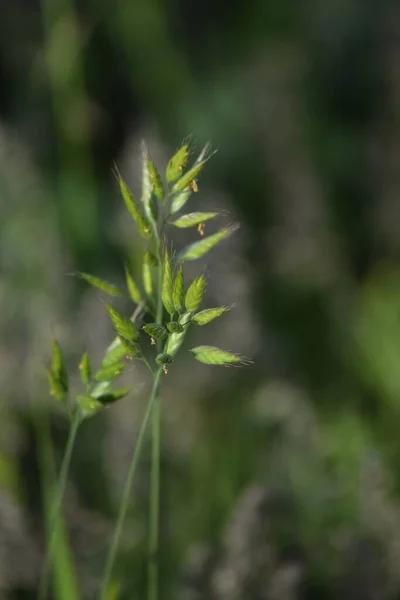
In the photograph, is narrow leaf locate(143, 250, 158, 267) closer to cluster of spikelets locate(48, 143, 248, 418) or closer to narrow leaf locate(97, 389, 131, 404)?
cluster of spikelets locate(48, 143, 248, 418)

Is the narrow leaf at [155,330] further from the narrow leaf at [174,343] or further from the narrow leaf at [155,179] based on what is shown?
the narrow leaf at [155,179]

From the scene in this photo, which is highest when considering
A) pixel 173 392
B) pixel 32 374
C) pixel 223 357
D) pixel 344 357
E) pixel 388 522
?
pixel 223 357

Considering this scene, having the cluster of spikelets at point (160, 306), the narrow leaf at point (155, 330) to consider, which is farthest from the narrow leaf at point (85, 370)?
the narrow leaf at point (155, 330)

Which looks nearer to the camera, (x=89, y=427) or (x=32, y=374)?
(x=32, y=374)

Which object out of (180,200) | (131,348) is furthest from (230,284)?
(131,348)

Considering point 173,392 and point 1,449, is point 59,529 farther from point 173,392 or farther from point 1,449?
point 173,392

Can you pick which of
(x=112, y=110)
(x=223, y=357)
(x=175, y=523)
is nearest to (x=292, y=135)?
(x=112, y=110)
